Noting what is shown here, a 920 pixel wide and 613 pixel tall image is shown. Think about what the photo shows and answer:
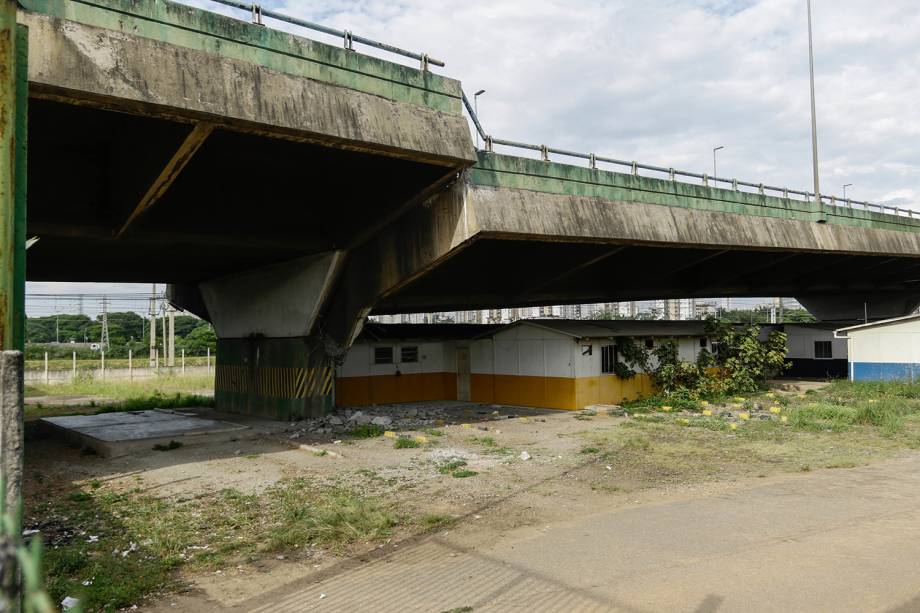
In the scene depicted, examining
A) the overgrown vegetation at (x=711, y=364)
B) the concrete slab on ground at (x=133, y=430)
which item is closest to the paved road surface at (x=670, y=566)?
the concrete slab on ground at (x=133, y=430)

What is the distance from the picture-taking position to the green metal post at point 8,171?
19.2ft

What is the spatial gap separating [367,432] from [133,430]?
6.94 metres

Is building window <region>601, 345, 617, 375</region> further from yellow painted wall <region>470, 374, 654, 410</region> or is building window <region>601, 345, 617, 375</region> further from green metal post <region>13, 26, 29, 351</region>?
green metal post <region>13, 26, 29, 351</region>

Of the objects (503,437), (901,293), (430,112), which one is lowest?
(503,437)

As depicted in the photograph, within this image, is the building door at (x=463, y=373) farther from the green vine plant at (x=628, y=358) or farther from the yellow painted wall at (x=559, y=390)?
the green vine plant at (x=628, y=358)

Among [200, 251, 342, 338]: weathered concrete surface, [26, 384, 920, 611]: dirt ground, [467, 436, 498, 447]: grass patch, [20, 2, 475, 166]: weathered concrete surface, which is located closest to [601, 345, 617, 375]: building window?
[26, 384, 920, 611]: dirt ground

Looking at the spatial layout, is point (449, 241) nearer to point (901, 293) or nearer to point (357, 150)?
point (357, 150)

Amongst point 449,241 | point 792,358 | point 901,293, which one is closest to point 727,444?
point 449,241

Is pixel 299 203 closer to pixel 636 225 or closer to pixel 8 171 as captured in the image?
pixel 636 225

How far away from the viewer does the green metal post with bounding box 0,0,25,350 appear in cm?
584

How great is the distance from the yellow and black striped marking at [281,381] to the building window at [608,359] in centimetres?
1005

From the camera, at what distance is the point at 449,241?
665 inches

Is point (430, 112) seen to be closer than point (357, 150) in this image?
No

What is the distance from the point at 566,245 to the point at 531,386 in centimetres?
616
